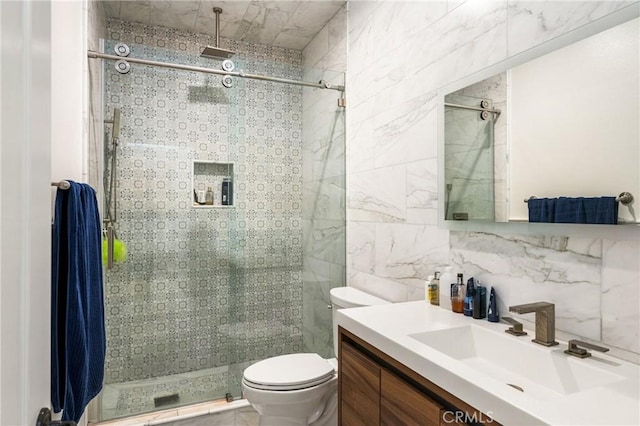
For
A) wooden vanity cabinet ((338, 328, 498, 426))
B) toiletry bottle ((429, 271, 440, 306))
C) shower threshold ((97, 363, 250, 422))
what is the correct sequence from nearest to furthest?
wooden vanity cabinet ((338, 328, 498, 426)) → toiletry bottle ((429, 271, 440, 306)) → shower threshold ((97, 363, 250, 422))

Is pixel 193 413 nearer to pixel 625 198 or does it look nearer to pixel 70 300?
pixel 70 300

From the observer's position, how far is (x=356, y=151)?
2.43 m

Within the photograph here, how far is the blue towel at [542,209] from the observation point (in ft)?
3.88

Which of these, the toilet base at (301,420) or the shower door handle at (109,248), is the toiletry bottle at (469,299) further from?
the shower door handle at (109,248)

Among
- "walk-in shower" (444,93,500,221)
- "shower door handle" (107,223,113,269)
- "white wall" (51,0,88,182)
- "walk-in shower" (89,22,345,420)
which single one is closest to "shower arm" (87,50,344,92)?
"walk-in shower" (89,22,345,420)

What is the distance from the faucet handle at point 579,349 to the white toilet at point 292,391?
1.14 metres

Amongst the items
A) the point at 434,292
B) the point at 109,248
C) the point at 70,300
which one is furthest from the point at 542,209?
the point at 109,248

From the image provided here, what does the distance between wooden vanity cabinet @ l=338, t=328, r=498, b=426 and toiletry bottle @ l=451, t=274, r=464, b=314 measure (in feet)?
1.42

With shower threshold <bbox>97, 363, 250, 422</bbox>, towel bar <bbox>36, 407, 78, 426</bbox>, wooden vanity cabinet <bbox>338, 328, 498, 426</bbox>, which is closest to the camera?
towel bar <bbox>36, 407, 78, 426</bbox>

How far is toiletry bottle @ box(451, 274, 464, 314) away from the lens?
1.49m

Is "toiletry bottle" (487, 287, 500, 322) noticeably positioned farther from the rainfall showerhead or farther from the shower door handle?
the rainfall showerhead

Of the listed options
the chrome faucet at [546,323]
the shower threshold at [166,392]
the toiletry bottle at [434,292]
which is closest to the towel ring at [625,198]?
the chrome faucet at [546,323]

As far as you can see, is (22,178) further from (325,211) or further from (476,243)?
(325,211)

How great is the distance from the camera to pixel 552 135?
47.2 inches
